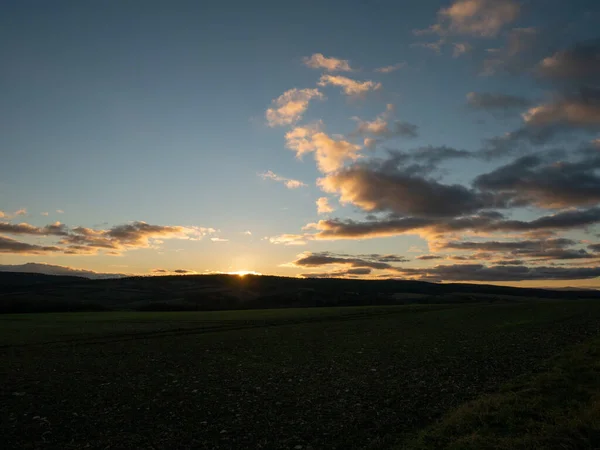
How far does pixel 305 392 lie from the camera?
19.8m

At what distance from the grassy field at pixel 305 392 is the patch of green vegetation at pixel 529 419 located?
0.19 feet

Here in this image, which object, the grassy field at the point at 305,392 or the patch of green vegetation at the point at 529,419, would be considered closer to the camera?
the patch of green vegetation at the point at 529,419

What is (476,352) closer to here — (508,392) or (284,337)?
(508,392)

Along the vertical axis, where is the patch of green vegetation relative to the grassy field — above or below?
above

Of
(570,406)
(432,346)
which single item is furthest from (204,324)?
(570,406)

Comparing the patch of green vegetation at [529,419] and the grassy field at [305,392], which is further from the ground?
the patch of green vegetation at [529,419]

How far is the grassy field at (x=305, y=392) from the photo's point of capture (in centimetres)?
1366

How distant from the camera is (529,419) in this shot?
1292 cm

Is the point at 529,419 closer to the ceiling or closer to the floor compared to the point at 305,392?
closer to the ceiling

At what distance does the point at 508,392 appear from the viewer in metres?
16.7

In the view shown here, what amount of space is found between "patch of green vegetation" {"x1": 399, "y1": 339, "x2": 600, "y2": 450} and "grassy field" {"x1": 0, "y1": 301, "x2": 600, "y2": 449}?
0.19 ft

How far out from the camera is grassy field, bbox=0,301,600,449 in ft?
44.8

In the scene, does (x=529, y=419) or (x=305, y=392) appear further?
(x=305, y=392)

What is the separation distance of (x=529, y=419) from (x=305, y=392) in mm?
10122
